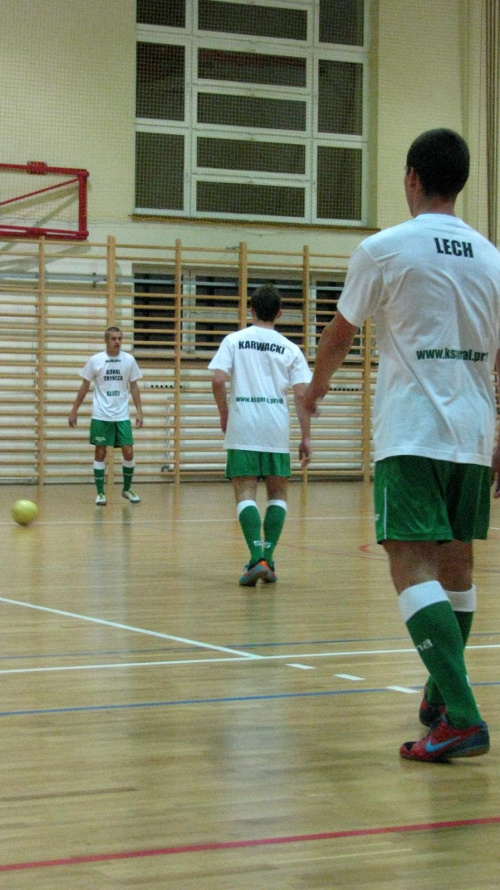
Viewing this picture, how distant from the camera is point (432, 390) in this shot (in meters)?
3.34

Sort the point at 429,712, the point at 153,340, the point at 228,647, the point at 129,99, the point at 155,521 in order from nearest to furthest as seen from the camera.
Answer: the point at 429,712, the point at 228,647, the point at 155,521, the point at 129,99, the point at 153,340

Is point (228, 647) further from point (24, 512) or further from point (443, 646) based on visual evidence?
point (24, 512)

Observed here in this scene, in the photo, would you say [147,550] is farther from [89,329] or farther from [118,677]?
[89,329]

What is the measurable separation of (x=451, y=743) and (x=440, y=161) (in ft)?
5.20

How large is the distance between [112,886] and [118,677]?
7.38 ft

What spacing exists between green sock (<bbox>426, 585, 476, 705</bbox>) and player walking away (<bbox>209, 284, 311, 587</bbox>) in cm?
368

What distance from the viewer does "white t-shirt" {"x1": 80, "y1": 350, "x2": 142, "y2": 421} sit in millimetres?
13906

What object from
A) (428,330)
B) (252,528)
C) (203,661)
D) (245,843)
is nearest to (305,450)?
(252,528)

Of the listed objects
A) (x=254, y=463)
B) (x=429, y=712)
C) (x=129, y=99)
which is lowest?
(x=429, y=712)

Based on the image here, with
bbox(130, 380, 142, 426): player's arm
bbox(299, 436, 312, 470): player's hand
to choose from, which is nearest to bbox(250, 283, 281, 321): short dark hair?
bbox(299, 436, 312, 470): player's hand

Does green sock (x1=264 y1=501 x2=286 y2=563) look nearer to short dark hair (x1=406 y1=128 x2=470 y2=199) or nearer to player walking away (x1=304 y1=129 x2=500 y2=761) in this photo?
player walking away (x1=304 y1=129 x2=500 y2=761)

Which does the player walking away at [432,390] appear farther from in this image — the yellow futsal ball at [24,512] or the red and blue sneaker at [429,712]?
the yellow futsal ball at [24,512]

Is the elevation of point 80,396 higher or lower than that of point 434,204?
higher

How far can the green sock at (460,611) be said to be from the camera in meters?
3.63
